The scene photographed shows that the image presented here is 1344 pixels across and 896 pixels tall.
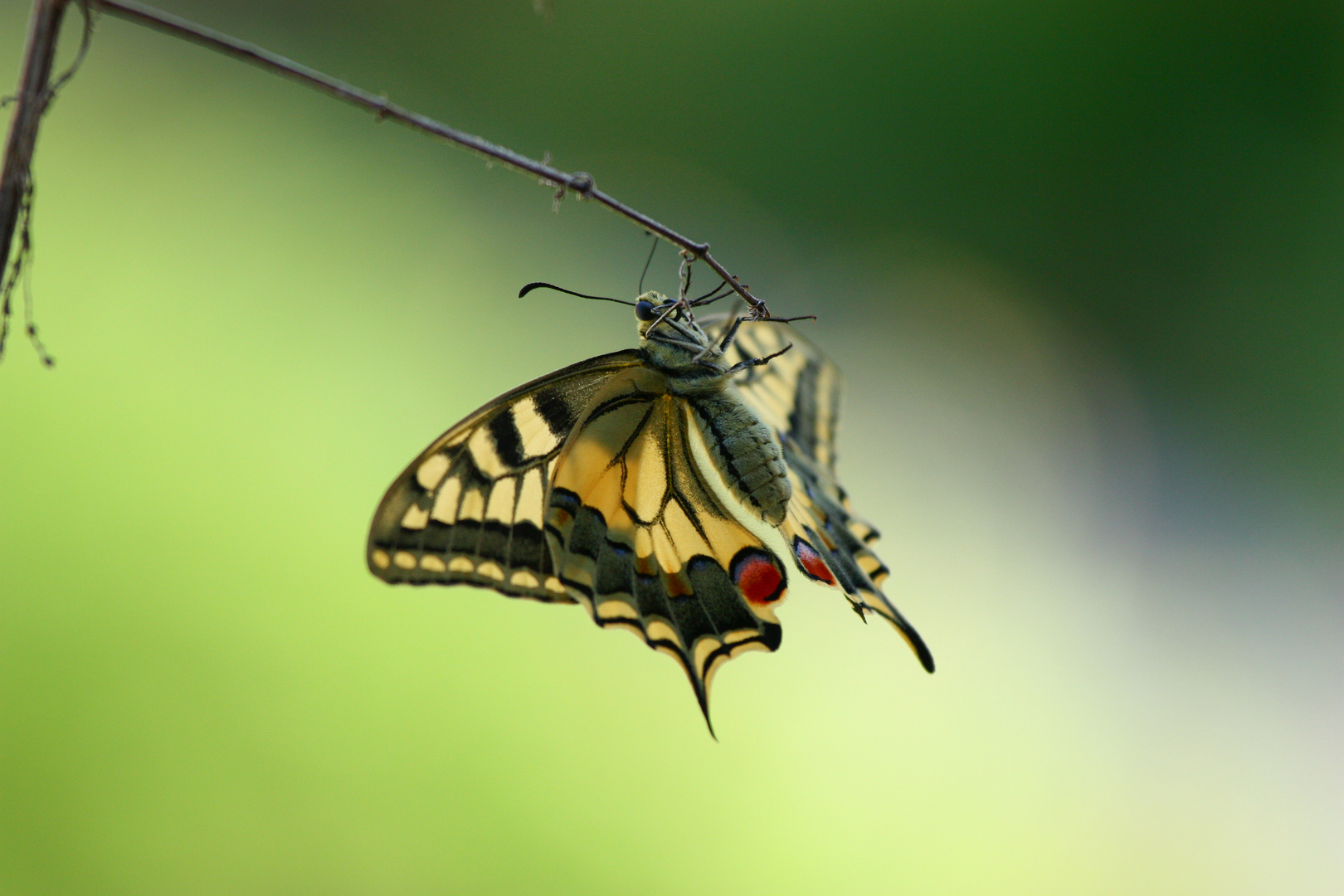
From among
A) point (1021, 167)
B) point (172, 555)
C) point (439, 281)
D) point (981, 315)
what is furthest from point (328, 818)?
point (1021, 167)

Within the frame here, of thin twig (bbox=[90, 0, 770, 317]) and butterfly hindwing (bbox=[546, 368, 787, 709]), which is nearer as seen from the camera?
thin twig (bbox=[90, 0, 770, 317])

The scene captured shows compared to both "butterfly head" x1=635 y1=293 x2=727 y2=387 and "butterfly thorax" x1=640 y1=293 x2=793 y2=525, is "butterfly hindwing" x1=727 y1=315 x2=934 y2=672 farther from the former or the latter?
"butterfly head" x1=635 y1=293 x2=727 y2=387

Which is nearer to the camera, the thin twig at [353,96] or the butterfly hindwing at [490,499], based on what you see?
the thin twig at [353,96]

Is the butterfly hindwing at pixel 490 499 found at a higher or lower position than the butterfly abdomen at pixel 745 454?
lower

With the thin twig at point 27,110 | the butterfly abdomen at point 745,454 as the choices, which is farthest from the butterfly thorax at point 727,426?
the thin twig at point 27,110

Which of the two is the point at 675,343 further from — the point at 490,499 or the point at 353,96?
the point at 353,96

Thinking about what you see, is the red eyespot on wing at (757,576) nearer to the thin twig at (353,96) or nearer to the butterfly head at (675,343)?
the butterfly head at (675,343)

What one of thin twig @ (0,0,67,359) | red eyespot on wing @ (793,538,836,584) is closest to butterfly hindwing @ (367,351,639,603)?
red eyespot on wing @ (793,538,836,584)
